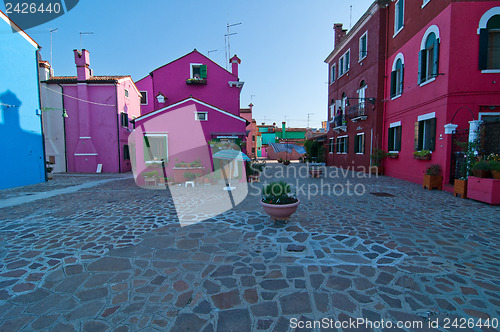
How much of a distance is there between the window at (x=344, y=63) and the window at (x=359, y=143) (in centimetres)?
609

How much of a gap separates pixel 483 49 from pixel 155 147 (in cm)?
1554

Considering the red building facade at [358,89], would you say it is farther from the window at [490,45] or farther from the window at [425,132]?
the window at [490,45]

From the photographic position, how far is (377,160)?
14.6 meters

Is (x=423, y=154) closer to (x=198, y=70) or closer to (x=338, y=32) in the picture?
(x=198, y=70)

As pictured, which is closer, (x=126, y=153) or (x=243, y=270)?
(x=243, y=270)

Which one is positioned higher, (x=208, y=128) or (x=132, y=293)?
(x=208, y=128)

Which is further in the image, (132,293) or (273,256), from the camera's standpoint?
(273,256)

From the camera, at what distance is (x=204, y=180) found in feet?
38.2

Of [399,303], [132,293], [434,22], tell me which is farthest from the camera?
[434,22]

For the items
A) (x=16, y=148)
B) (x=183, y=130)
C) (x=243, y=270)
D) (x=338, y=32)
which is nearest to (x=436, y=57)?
(x=243, y=270)

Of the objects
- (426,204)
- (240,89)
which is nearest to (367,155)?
(426,204)

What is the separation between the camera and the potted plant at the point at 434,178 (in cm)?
948

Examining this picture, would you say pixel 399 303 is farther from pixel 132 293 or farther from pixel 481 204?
pixel 481 204

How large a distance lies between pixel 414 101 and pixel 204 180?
1144 cm
